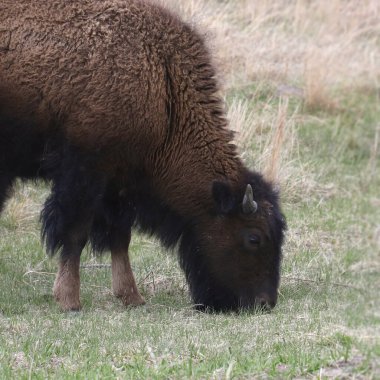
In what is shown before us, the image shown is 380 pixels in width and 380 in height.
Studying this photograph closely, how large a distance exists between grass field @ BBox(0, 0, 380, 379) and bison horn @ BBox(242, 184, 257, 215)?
0.83m

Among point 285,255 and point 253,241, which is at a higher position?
point 253,241

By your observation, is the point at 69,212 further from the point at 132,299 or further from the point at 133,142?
the point at 132,299

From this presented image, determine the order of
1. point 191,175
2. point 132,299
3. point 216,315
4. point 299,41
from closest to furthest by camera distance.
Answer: point 216,315 < point 191,175 < point 132,299 < point 299,41

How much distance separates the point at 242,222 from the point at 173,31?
1.69 m

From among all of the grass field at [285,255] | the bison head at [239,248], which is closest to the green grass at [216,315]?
the grass field at [285,255]

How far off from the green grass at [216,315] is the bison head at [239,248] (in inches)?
8.7

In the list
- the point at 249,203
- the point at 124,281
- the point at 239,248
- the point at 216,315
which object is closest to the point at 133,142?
the point at 249,203

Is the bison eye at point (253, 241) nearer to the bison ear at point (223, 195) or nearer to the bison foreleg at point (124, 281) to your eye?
the bison ear at point (223, 195)

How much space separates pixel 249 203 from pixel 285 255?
2.10m

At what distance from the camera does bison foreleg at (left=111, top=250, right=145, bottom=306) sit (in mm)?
8383

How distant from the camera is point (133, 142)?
782 cm

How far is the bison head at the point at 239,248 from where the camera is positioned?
7.91 metres

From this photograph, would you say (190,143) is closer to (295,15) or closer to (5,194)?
(5,194)

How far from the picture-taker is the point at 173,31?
318 inches
